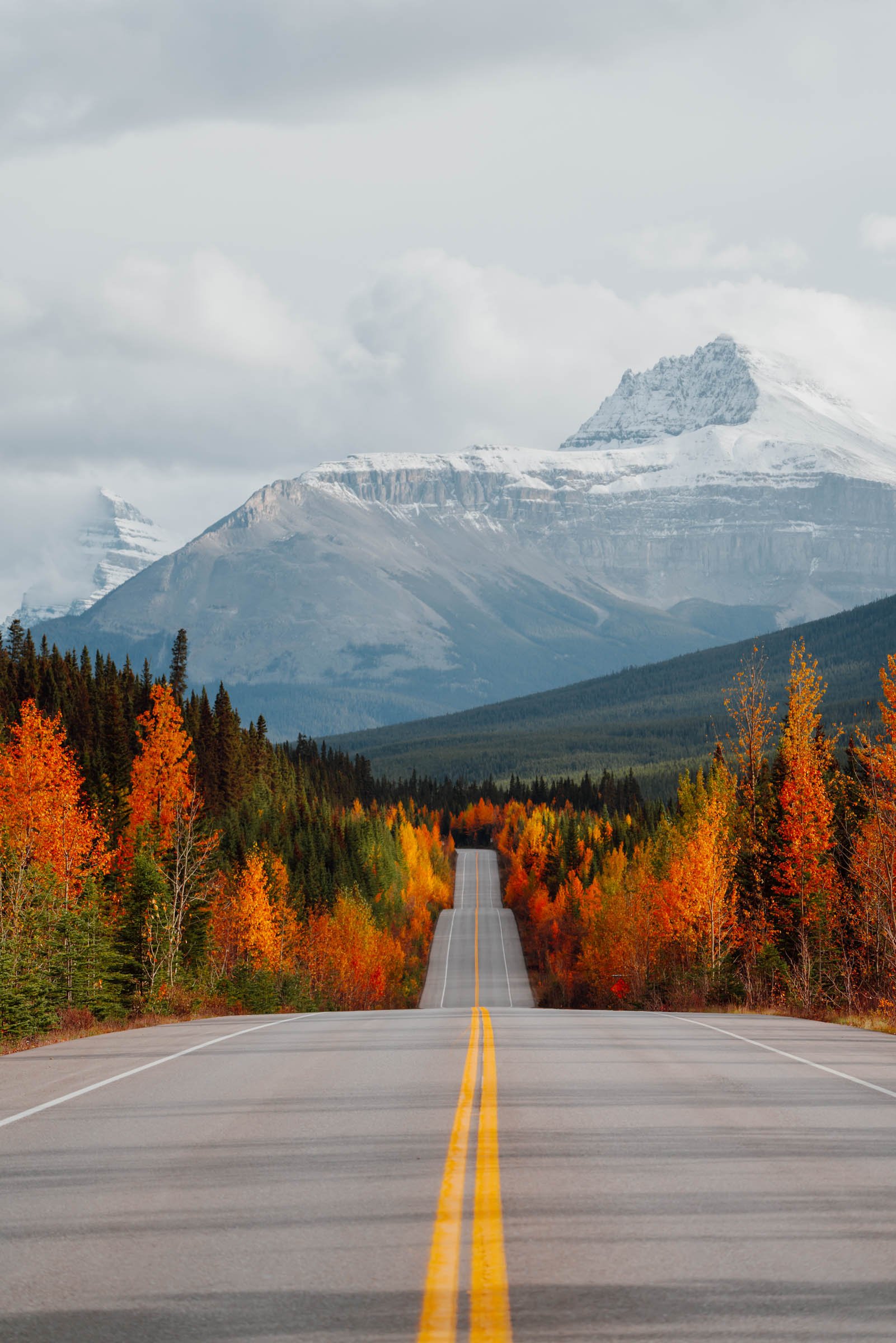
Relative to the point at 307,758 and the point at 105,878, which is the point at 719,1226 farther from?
the point at 307,758

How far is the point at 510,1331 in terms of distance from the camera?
230 inches

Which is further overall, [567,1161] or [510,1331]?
[567,1161]

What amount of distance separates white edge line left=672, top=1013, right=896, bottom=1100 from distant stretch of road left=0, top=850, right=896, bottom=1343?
0.11 metres

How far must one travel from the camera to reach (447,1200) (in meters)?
8.30

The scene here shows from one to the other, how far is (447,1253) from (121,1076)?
9217mm

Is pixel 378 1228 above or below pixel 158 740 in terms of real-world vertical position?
below

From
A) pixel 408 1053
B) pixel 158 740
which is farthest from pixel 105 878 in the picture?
pixel 408 1053

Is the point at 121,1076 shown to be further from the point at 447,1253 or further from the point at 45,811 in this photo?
the point at 45,811

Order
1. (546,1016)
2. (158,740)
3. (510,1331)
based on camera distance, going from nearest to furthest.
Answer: (510,1331) < (546,1016) < (158,740)

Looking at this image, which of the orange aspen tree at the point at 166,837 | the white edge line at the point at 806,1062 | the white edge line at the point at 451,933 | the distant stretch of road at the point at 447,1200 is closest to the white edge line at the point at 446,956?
the white edge line at the point at 451,933

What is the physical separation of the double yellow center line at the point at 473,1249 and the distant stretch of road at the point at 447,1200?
0.07ft

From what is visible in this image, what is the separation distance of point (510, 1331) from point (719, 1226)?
2271 mm

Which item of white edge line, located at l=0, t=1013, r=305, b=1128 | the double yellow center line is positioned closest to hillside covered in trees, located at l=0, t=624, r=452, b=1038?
white edge line, located at l=0, t=1013, r=305, b=1128

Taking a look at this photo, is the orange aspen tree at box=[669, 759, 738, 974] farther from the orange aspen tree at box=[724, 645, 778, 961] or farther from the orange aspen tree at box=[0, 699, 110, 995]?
the orange aspen tree at box=[0, 699, 110, 995]
